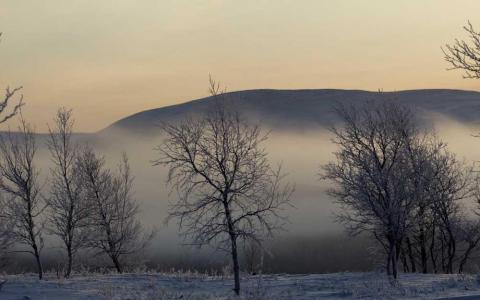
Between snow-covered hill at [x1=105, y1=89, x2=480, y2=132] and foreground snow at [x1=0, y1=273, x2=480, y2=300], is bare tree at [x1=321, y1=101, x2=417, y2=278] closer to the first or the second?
foreground snow at [x1=0, y1=273, x2=480, y2=300]

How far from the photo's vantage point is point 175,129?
22.7m

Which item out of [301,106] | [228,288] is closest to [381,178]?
[228,288]

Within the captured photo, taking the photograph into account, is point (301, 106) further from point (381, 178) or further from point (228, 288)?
point (228, 288)

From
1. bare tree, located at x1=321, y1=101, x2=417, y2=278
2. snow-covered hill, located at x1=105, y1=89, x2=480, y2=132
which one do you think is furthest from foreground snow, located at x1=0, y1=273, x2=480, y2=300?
snow-covered hill, located at x1=105, y1=89, x2=480, y2=132

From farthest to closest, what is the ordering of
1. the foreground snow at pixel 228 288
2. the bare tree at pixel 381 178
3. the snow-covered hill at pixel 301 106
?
the snow-covered hill at pixel 301 106, the bare tree at pixel 381 178, the foreground snow at pixel 228 288

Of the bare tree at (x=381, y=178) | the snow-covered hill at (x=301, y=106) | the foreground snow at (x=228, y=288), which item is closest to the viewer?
the foreground snow at (x=228, y=288)

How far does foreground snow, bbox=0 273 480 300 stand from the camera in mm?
18188

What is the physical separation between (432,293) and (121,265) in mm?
30076

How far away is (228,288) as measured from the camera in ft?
80.0

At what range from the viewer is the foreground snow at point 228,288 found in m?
18.2

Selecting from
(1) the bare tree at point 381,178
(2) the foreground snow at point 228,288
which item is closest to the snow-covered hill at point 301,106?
(1) the bare tree at point 381,178

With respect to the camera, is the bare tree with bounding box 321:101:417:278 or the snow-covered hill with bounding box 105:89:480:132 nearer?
the bare tree with bounding box 321:101:417:278

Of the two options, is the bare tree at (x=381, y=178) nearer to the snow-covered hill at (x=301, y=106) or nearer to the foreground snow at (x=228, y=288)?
the foreground snow at (x=228, y=288)

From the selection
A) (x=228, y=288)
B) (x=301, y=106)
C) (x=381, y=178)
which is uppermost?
(x=301, y=106)
